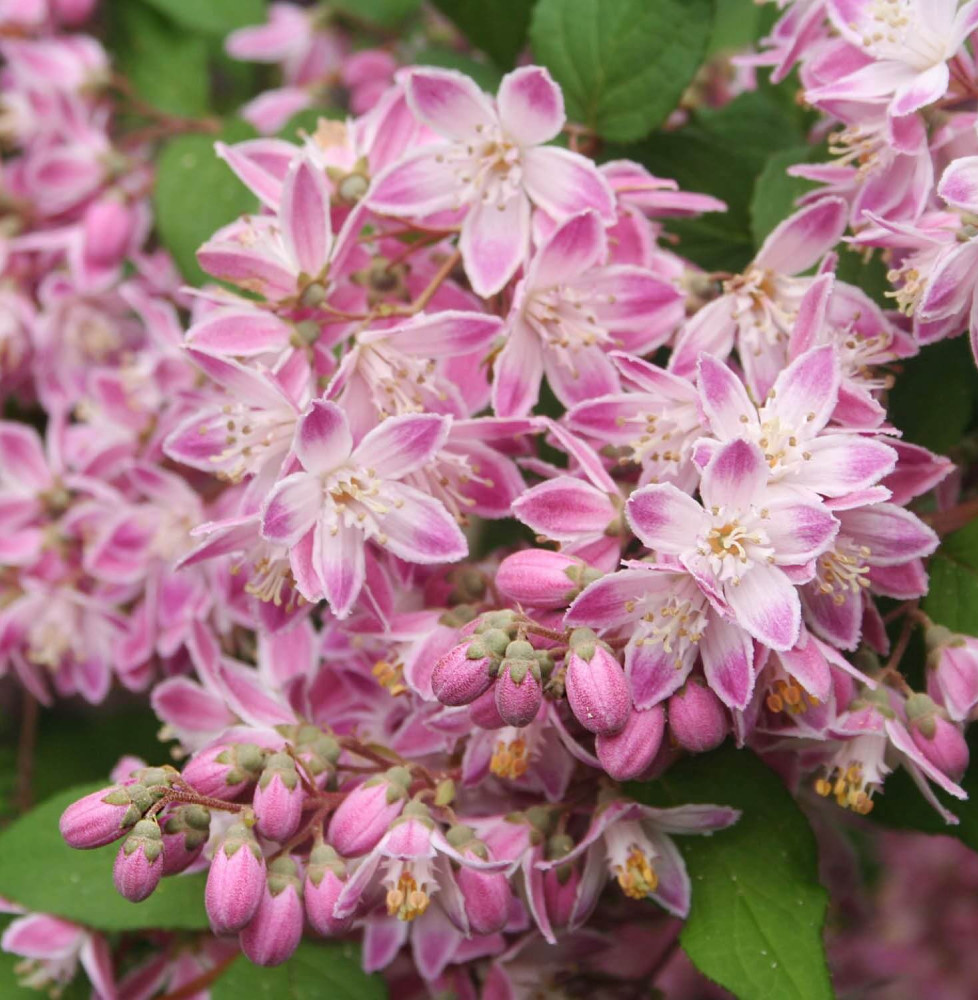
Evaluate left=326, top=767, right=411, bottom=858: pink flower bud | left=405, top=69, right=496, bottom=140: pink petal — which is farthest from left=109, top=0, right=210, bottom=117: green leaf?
left=326, top=767, right=411, bottom=858: pink flower bud

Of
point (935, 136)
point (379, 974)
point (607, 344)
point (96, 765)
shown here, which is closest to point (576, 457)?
point (607, 344)

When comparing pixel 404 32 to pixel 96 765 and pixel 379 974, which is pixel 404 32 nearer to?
pixel 96 765

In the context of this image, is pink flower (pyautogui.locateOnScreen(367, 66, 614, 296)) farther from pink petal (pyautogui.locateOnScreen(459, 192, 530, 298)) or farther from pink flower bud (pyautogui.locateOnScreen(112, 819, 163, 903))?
pink flower bud (pyautogui.locateOnScreen(112, 819, 163, 903))

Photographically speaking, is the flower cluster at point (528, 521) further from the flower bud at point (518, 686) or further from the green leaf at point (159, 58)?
the green leaf at point (159, 58)

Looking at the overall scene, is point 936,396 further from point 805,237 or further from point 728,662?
point 728,662

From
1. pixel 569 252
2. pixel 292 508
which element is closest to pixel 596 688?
pixel 292 508

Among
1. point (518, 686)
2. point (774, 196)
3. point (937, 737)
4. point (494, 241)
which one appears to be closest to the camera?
point (518, 686)
